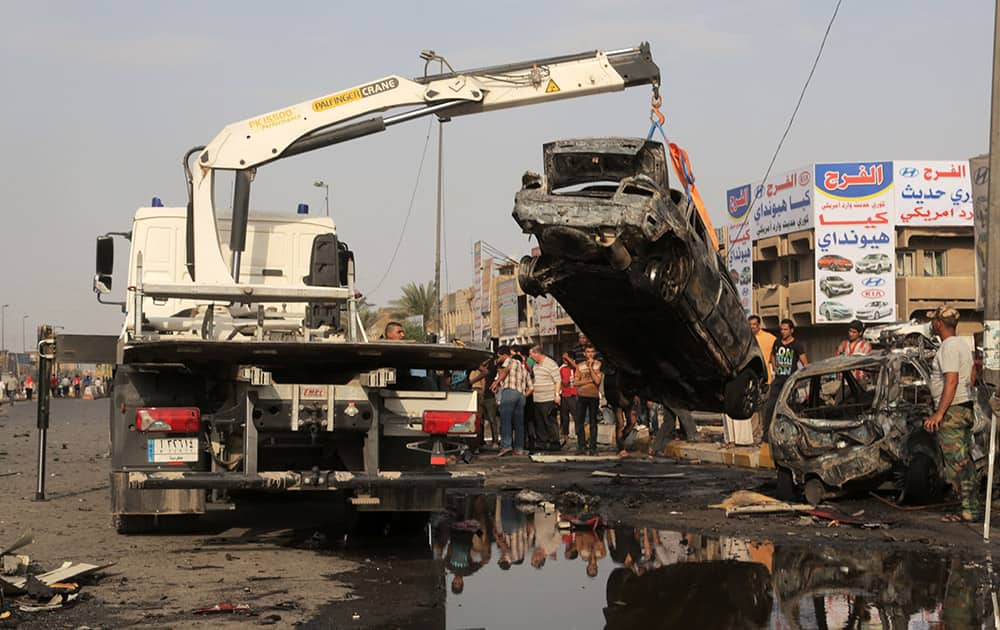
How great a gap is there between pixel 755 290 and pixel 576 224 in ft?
169

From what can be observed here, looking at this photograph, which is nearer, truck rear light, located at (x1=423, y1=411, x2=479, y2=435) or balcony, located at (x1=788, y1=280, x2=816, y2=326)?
truck rear light, located at (x1=423, y1=411, x2=479, y2=435)

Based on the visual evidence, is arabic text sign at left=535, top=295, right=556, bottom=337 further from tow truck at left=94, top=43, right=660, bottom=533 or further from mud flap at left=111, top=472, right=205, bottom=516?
mud flap at left=111, top=472, right=205, bottom=516

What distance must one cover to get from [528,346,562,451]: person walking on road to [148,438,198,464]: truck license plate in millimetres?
11808

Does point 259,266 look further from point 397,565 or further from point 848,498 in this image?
point 848,498

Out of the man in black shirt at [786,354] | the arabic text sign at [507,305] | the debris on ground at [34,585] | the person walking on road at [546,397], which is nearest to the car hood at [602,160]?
the debris on ground at [34,585]

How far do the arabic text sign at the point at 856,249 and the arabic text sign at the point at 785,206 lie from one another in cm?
92

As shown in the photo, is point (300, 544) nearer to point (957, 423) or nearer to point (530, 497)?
point (530, 497)

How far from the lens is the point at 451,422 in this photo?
9039 mm

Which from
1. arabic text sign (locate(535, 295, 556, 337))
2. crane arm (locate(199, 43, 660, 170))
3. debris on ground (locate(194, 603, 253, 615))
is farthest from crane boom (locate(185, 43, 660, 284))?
arabic text sign (locate(535, 295, 556, 337))

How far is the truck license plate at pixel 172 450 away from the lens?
8.99m

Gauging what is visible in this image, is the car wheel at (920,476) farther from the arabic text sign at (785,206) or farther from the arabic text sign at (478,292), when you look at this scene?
the arabic text sign at (478,292)

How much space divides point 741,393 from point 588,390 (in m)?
8.24

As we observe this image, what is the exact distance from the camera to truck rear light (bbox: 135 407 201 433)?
8.95 metres

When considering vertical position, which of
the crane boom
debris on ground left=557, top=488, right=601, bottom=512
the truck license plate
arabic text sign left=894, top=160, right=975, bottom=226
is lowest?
debris on ground left=557, top=488, right=601, bottom=512
